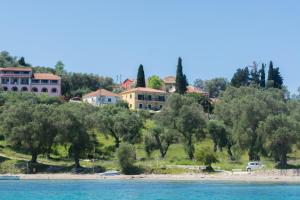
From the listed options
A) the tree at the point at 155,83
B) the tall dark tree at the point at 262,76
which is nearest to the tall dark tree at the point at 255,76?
the tall dark tree at the point at 262,76

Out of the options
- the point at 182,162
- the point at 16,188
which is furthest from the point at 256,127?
the point at 16,188

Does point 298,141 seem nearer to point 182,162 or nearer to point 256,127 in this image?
point 256,127

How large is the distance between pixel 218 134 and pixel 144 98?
51713 millimetres

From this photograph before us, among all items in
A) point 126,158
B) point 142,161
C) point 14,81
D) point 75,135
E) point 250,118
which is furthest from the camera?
point 14,81

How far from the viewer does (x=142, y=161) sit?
339 feet

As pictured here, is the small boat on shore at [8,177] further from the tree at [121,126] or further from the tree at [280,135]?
the tree at [280,135]

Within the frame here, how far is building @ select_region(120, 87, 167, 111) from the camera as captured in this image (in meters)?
162

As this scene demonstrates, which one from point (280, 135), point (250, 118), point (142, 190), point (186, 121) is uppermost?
point (250, 118)

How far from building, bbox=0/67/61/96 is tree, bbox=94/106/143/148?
53.4 metres

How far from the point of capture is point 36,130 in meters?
99.4

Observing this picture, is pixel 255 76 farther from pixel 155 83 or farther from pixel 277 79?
pixel 155 83

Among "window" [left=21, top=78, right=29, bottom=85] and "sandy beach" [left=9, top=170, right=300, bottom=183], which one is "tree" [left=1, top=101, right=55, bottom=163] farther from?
"window" [left=21, top=78, right=29, bottom=85]

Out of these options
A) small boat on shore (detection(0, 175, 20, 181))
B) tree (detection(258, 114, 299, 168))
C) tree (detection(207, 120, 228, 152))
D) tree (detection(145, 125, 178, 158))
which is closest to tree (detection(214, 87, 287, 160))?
tree (detection(207, 120, 228, 152))

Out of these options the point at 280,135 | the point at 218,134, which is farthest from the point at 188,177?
the point at 218,134
